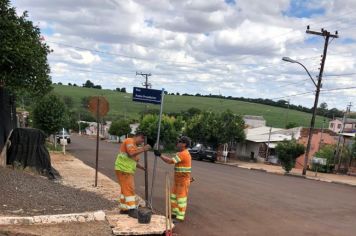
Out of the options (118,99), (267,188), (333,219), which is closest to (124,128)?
(118,99)

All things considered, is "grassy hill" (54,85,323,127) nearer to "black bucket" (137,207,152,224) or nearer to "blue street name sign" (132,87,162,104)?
"blue street name sign" (132,87,162,104)

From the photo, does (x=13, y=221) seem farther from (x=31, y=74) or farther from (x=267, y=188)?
(x=267, y=188)

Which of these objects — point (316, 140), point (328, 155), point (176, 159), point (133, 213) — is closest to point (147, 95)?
point (176, 159)

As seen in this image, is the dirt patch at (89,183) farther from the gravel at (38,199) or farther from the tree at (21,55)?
the tree at (21,55)

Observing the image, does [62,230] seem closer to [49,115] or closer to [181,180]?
[181,180]

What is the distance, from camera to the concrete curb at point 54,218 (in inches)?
317

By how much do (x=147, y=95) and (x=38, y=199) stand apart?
11.1 ft

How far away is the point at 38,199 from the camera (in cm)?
1006

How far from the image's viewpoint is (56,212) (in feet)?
30.3

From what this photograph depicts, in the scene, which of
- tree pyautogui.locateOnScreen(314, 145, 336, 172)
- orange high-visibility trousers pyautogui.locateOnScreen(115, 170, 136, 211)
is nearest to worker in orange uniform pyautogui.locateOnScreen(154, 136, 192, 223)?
orange high-visibility trousers pyautogui.locateOnScreen(115, 170, 136, 211)

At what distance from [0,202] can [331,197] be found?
1170 cm

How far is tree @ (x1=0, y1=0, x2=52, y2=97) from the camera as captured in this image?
12.8m

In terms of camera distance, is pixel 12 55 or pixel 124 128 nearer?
pixel 12 55

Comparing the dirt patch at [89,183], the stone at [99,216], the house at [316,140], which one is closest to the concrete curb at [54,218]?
the stone at [99,216]
